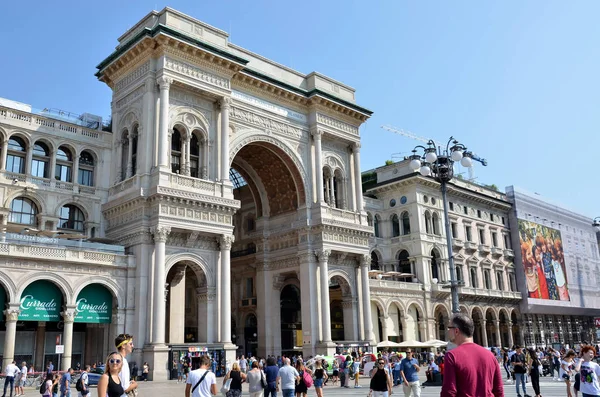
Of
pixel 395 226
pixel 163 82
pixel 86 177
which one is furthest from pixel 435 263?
pixel 86 177

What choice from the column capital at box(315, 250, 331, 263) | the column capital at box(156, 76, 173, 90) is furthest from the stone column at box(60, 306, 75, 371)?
the column capital at box(315, 250, 331, 263)

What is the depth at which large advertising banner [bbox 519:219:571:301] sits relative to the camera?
6619 cm

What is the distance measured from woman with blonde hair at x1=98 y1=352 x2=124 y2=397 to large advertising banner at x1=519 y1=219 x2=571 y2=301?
6441 cm

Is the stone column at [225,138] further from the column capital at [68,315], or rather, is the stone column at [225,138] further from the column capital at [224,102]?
the column capital at [68,315]

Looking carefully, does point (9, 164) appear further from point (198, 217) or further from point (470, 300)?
point (470, 300)

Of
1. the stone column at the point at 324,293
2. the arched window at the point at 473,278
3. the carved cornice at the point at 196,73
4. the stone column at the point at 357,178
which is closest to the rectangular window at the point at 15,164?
the carved cornice at the point at 196,73

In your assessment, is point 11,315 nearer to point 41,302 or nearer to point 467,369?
point 41,302

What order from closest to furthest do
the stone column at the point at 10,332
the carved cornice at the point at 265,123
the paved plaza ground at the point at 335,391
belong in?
the paved plaza ground at the point at 335,391 → the stone column at the point at 10,332 → the carved cornice at the point at 265,123

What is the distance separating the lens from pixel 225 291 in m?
33.3

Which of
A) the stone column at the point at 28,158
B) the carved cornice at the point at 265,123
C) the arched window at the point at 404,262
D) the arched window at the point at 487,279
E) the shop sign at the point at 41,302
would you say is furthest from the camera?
the arched window at the point at 487,279

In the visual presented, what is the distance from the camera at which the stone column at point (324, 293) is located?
125ft

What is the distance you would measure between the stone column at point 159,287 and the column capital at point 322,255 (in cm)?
1144

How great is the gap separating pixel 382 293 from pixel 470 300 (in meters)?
13.3

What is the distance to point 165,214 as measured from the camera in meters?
31.3
